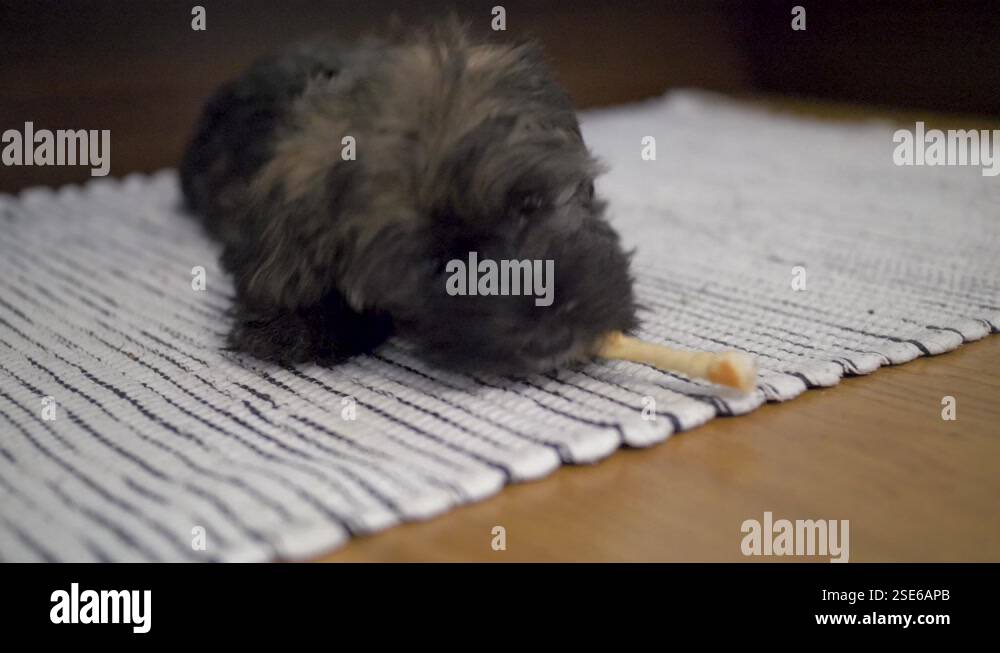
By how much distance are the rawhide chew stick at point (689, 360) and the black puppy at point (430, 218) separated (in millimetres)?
37

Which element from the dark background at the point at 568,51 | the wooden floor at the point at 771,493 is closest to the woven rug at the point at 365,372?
the wooden floor at the point at 771,493

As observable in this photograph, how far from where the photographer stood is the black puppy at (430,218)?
4.00ft

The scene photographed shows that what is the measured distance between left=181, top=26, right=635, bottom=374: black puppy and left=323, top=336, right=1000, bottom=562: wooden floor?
21 centimetres

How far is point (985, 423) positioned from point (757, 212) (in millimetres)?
1052

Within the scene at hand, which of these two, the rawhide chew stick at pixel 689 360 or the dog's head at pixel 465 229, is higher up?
the dog's head at pixel 465 229

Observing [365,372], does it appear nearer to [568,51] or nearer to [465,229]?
[465,229]

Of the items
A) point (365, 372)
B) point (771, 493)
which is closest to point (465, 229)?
point (365, 372)

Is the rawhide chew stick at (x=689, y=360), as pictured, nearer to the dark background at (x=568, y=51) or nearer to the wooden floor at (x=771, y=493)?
the wooden floor at (x=771, y=493)

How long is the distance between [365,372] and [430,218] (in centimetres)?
29

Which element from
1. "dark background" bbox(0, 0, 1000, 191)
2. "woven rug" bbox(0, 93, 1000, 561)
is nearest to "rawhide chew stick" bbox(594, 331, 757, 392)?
"woven rug" bbox(0, 93, 1000, 561)

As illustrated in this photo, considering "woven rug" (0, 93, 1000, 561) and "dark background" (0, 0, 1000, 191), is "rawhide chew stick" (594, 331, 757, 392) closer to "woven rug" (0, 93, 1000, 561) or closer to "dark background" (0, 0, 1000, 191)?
"woven rug" (0, 93, 1000, 561)

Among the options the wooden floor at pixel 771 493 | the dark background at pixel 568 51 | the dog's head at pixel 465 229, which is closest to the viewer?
the wooden floor at pixel 771 493

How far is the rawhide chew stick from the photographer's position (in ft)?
4.01
